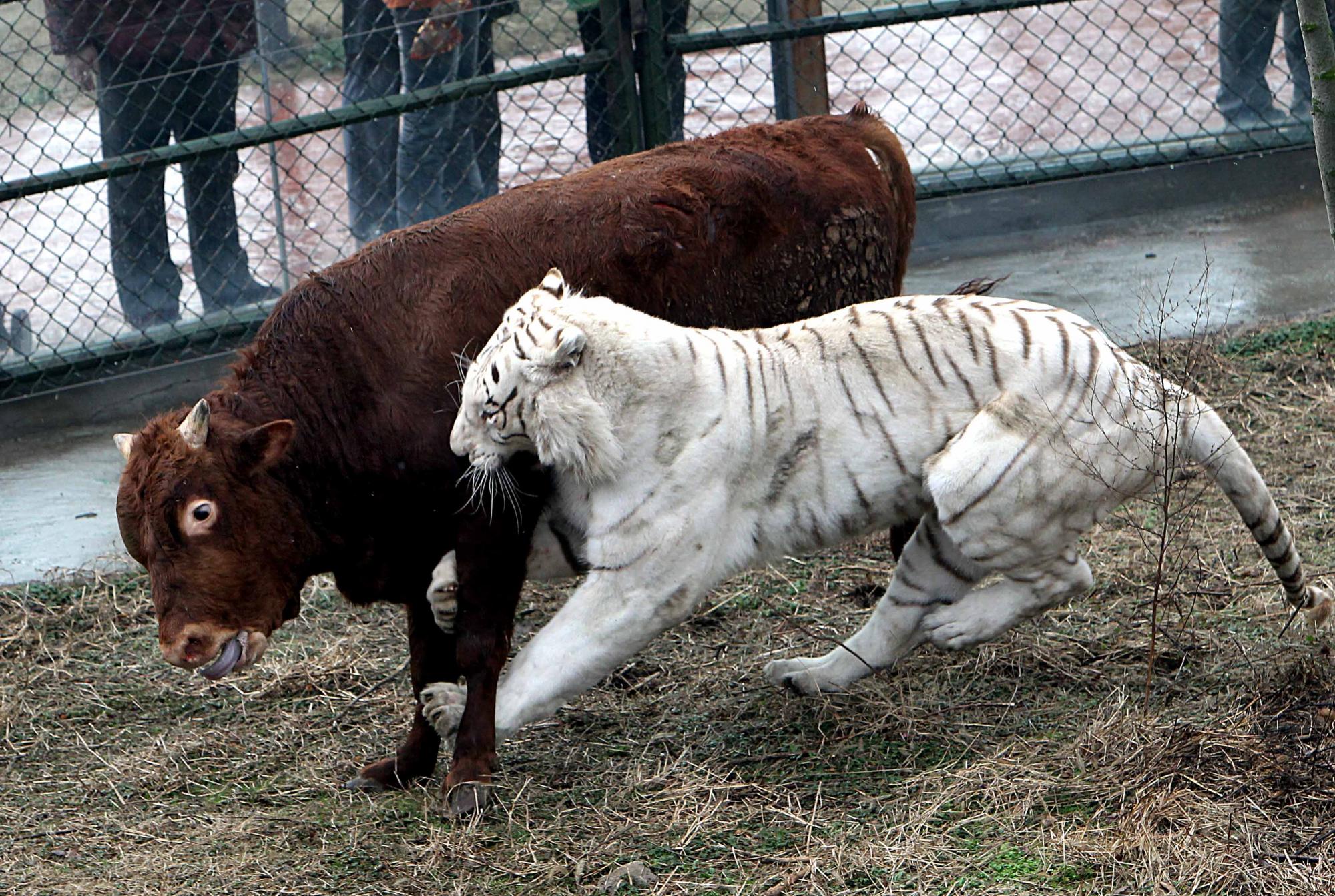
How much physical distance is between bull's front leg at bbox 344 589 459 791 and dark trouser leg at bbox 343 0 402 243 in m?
3.53

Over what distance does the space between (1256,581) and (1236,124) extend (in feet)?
14.2

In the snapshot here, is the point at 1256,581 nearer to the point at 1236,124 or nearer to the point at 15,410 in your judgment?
the point at 1236,124

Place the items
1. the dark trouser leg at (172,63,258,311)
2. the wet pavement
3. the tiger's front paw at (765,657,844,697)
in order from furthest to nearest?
the wet pavement
the dark trouser leg at (172,63,258,311)
the tiger's front paw at (765,657,844,697)

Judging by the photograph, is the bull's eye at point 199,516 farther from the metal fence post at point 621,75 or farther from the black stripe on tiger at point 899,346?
the metal fence post at point 621,75

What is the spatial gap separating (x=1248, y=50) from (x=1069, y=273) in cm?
173

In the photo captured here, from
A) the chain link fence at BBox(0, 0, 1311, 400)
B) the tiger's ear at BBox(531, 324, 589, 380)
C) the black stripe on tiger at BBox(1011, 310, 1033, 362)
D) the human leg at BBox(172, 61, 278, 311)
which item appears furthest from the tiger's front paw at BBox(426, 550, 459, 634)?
the human leg at BBox(172, 61, 278, 311)

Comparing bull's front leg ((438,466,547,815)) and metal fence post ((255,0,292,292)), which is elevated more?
metal fence post ((255,0,292,292))

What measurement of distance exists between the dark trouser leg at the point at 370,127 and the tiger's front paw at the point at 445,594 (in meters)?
3.59

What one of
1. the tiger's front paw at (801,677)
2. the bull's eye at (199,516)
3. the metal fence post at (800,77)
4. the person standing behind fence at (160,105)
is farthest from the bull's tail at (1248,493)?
the person standing behind fence at (160,105)

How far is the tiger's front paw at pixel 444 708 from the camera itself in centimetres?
380

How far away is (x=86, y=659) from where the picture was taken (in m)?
4.94

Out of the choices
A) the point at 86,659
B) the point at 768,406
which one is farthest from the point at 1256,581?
the point at 86,659

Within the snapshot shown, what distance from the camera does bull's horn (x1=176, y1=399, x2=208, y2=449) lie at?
3.52 metres

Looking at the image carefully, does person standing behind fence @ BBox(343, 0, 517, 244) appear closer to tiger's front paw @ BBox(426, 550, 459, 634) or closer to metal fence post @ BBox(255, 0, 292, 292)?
metal fence post @ BBox(255, 0, 292, 292)
